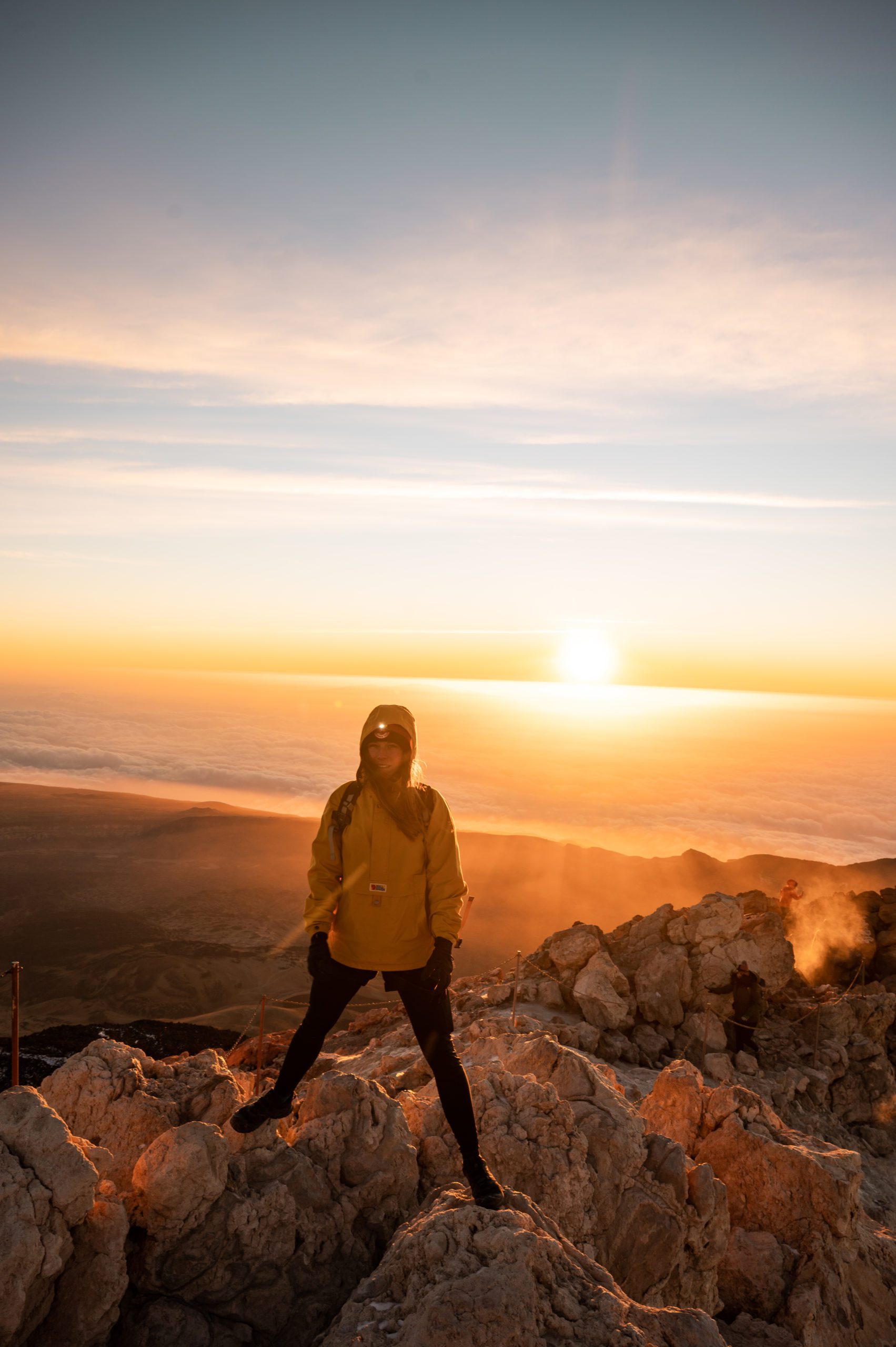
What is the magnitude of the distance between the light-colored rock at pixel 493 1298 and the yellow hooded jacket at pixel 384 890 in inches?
38.4

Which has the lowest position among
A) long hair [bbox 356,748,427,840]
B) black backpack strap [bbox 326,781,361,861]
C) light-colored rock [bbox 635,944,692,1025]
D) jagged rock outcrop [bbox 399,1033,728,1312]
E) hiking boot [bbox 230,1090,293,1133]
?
light-colored rock [bbox 635,944,692,1025]

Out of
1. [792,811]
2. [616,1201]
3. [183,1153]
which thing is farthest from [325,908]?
[792,811]

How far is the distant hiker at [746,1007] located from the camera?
9.07m

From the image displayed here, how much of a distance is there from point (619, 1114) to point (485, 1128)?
0.86 meters

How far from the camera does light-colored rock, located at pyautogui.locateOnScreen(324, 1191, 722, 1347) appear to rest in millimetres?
2395

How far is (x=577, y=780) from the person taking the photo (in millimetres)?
70062

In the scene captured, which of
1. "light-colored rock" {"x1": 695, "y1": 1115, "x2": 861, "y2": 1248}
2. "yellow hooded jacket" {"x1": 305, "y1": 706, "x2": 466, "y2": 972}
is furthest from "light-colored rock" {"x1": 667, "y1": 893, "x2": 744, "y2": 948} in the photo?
"yellow hooded jacket" {"x1": 305, "y1": 706, "x2": 466, "y2": 972}

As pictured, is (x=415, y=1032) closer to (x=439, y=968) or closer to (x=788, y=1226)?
(x=439, y=968)

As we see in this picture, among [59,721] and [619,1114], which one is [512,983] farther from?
[59,721]

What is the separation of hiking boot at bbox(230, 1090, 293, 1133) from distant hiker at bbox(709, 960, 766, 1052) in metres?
7.37

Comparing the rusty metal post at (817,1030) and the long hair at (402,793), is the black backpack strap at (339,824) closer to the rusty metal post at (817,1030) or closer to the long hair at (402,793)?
the long hair at (402,793)

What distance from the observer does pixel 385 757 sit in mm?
3311

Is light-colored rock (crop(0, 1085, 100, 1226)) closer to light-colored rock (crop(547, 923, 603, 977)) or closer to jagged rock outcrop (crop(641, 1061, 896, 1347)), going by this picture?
jagged rock outcrop (crop(641, 1061, 896, 1347))

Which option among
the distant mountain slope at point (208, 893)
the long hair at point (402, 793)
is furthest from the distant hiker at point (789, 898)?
the long hair at point (402, 793)
